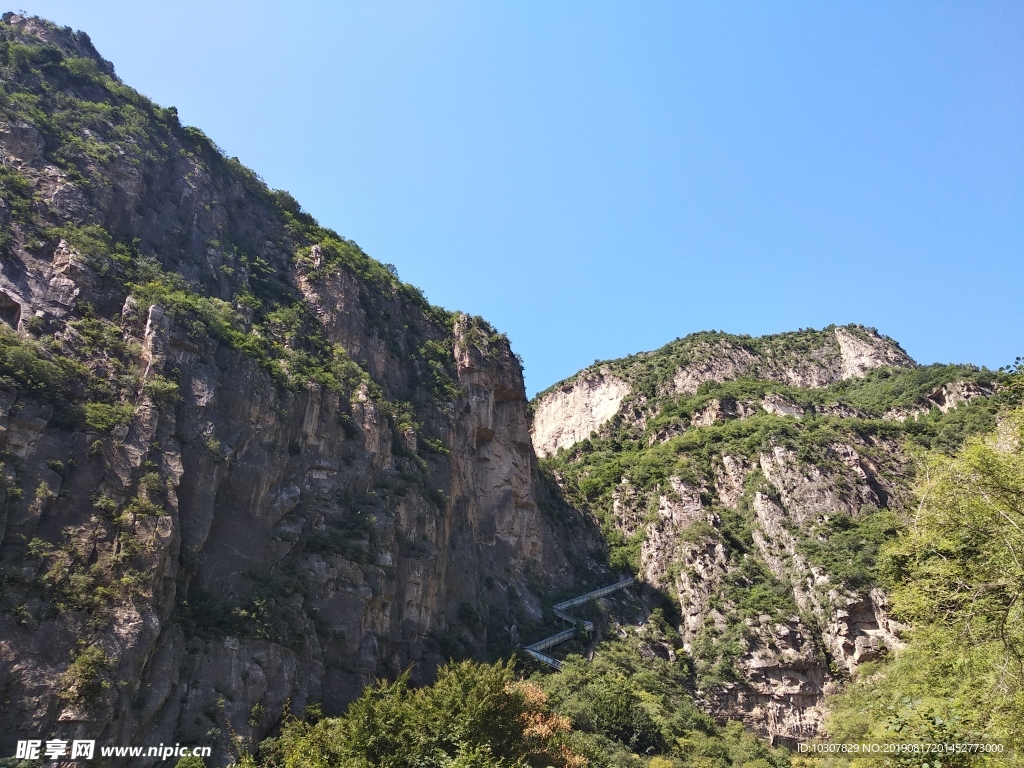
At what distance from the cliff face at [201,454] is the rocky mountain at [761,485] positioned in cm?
1323

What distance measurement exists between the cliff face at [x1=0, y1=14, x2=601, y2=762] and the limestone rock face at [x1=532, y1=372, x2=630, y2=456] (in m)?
40.9

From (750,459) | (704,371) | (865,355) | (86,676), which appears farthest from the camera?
(865,355)

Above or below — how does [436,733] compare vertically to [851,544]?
below

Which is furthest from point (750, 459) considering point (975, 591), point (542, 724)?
point (975, 591)

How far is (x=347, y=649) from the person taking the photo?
3100 cm

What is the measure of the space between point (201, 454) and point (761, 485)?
44390mm

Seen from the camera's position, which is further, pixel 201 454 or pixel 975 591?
pixel 201 454

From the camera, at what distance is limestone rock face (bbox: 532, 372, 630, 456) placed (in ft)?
307

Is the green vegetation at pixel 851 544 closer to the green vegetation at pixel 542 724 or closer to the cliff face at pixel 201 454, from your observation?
the green vegetation at pixel 542 724

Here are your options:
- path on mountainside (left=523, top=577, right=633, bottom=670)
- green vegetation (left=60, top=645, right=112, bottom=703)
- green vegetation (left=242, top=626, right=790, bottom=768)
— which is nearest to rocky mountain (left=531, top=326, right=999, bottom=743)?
path on mountainside (left=523, top=577, right=633, bottom=670)

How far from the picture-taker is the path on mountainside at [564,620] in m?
41.5

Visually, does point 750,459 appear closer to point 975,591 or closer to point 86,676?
point 975,591

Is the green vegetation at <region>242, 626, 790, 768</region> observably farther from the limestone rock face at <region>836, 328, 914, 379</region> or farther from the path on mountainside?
the limestone rock face at <region>836, 328, 914, 379</region>

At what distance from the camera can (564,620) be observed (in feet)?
159
